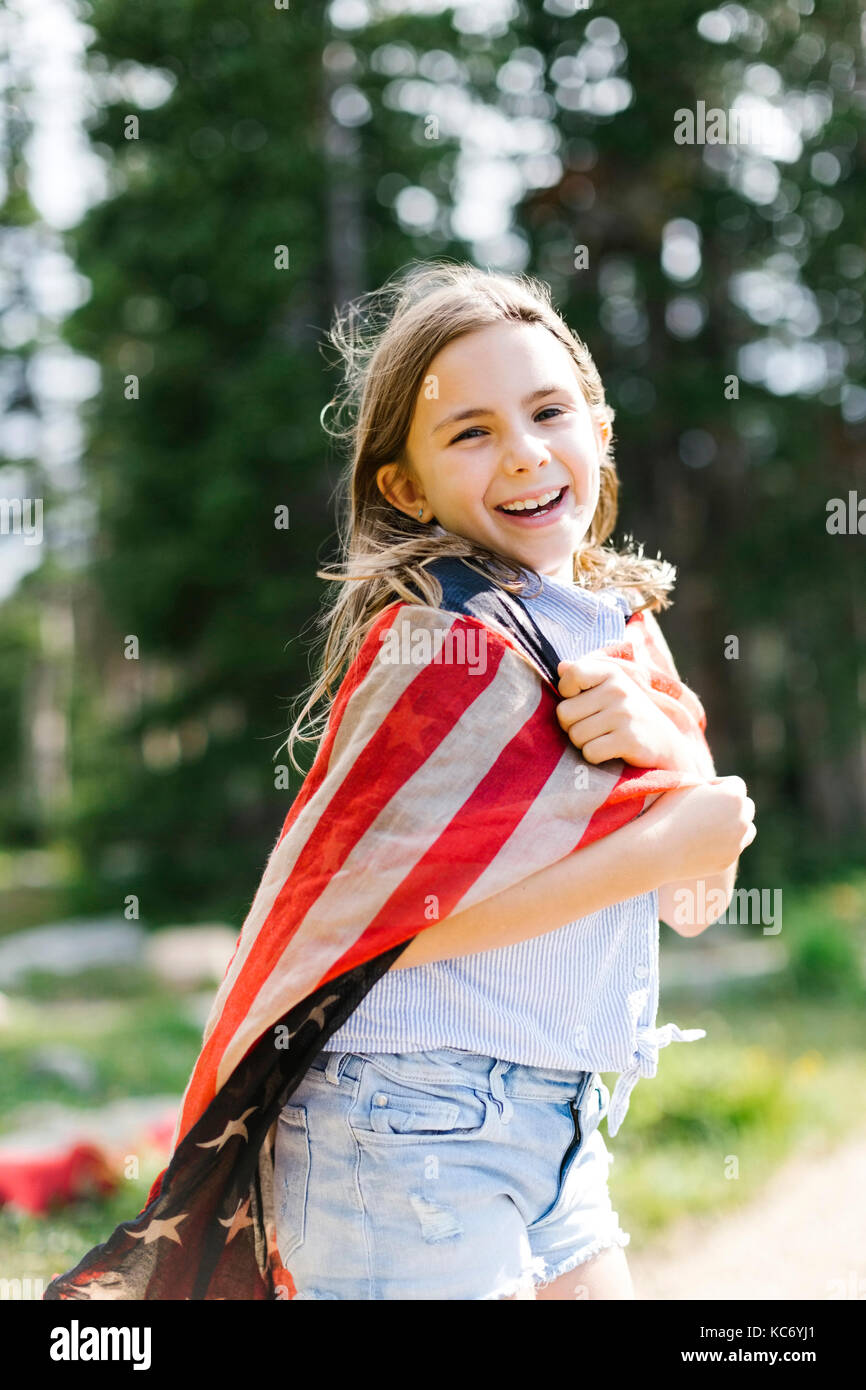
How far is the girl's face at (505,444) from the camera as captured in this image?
181 centimetres

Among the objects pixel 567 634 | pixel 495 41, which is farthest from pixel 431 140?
pixel 567 634

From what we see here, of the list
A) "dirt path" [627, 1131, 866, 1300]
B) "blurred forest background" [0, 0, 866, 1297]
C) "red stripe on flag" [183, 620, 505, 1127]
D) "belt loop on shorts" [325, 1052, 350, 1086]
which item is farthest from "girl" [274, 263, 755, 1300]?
"blurred forest background" [0, 0, 866, 1297]

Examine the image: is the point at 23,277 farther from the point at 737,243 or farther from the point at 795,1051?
the point at 795,1051

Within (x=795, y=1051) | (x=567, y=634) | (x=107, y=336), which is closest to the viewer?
(x=567, y=634)

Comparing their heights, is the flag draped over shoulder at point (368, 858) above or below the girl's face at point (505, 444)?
below

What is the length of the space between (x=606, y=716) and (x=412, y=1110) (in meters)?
0.52

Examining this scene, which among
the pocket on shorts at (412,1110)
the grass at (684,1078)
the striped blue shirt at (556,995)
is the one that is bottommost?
the grass at (684,1078)

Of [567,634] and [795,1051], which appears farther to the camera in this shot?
[795,1051]

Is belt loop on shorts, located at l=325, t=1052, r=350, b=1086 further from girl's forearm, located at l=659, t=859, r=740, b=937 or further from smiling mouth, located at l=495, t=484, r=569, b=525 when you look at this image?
smiling mouth, located at l=495, t=484, r=569, b=525

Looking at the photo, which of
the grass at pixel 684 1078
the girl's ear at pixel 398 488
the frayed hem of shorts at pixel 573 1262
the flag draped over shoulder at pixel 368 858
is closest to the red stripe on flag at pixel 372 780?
the flag draped over shoulder at pixel 368 858

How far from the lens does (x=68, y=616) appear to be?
1057 inches

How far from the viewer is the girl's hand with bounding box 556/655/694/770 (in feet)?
5.42

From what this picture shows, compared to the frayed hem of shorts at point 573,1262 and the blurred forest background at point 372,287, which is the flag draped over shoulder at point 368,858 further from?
the blurred forest background at point 372,287

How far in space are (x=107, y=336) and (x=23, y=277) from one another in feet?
20.2
